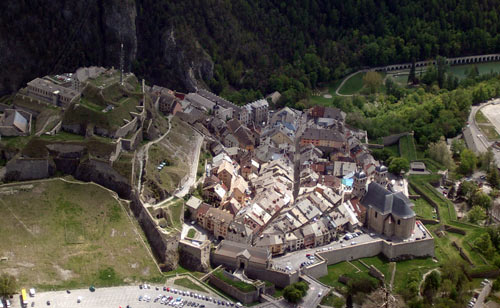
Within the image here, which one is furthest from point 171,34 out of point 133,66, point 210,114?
point 210,114

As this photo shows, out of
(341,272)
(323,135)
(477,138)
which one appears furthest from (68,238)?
(477,138)

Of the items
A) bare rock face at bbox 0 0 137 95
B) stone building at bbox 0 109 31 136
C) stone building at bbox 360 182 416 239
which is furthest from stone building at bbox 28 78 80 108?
stone building at bbox 360 182 416 239

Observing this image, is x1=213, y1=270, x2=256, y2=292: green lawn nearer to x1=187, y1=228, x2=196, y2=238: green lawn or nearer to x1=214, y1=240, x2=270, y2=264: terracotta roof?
x1=214, y1=240, x2=270, y2=264: terracotta roof

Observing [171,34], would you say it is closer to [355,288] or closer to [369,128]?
[369,128]

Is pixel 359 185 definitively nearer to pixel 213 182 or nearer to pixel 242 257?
pixel 213 182

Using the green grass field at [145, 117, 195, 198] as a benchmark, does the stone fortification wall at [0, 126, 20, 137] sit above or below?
above

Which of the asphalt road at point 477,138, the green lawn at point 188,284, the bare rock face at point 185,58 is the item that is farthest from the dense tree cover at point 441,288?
the bare rock face at point 185,58
